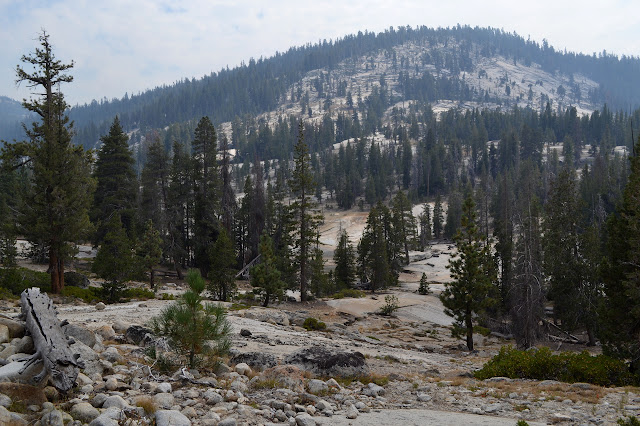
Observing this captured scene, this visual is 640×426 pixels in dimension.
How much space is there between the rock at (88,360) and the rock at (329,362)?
5001 millimetres

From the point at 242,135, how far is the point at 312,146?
30.9m

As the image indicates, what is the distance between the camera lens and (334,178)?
12625 cm

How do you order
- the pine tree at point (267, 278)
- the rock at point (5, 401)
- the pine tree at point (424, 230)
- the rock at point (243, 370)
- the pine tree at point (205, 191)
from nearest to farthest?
the rock at point (5, 401) < the rock at point (243, 370) < the pine tree at point (267, 278) < the pine tree at point (205, 191) < the pine tree at point (424, 230)

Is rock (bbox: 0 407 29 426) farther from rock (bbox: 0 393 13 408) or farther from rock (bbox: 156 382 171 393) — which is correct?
rock (bbox: 156 382 171 393)

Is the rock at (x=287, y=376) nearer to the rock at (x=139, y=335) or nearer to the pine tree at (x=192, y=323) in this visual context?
the pine tree at (x=192, y=323)

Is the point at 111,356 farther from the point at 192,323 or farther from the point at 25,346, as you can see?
the point at 192,323

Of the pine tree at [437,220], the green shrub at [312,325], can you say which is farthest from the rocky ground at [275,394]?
the pine tree at [437,220]

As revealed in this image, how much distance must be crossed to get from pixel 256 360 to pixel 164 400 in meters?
4.66

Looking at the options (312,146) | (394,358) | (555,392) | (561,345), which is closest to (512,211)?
(561,345)

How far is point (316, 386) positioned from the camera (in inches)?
380

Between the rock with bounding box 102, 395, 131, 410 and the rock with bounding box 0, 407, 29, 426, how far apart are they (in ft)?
3.50

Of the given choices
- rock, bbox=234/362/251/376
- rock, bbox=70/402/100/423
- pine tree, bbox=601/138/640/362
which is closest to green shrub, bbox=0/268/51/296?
rock, bbox=234/362/251/376

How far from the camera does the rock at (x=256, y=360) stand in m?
11.4

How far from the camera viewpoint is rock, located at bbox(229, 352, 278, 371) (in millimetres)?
11368
